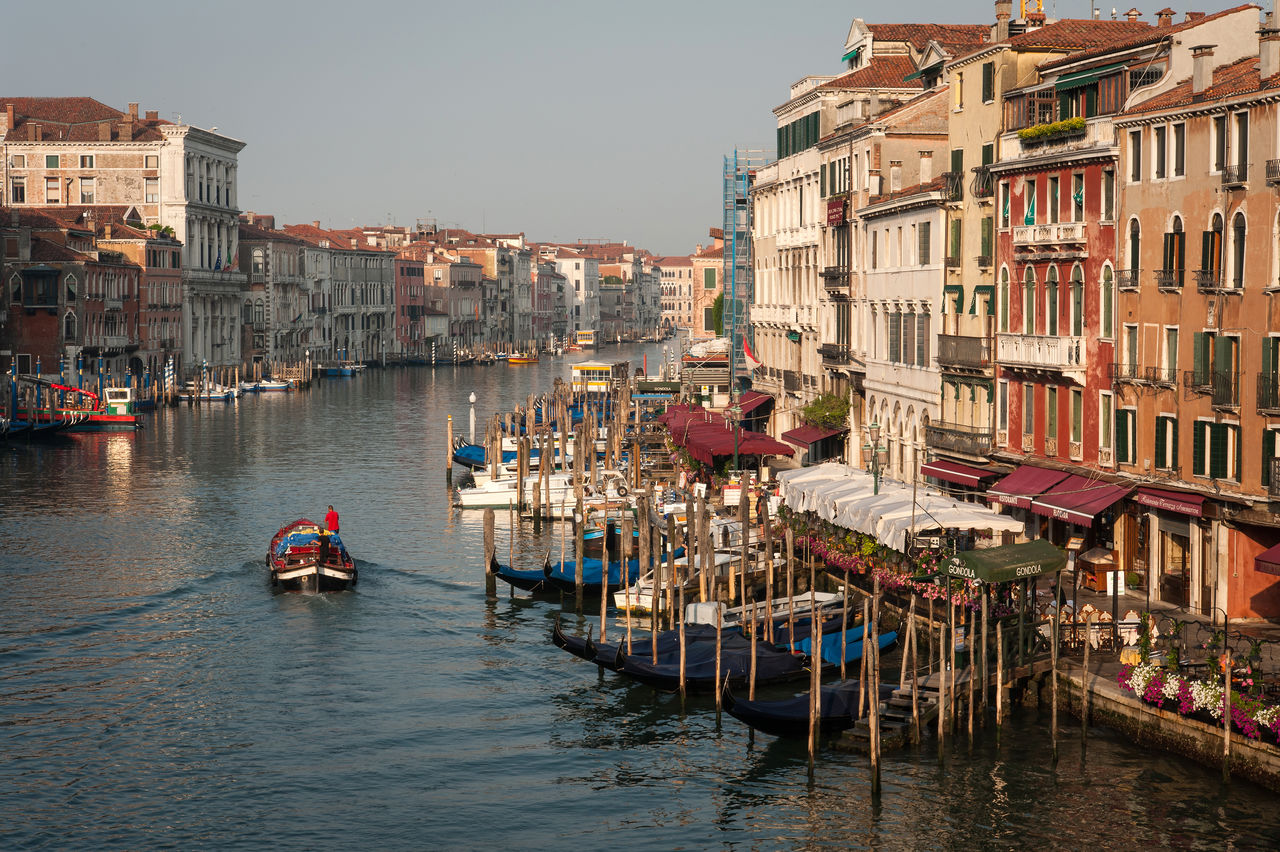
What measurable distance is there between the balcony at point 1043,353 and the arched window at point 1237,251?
4697 mm

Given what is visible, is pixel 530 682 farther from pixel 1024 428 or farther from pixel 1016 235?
pixel 1016 235

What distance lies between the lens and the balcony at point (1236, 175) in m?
25.3

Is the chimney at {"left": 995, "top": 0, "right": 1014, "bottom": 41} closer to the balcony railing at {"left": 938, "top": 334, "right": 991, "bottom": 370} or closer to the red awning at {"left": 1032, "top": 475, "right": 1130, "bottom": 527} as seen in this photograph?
the balcony railing at {"left": 938, "top": 334, "right": 991, "bottom": 370}

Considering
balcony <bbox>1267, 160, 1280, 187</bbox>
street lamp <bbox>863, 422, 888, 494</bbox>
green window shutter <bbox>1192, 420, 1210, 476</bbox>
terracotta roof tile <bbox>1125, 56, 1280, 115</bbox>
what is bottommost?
street lamp <bbox>863, 422, 888, 494</bbox>

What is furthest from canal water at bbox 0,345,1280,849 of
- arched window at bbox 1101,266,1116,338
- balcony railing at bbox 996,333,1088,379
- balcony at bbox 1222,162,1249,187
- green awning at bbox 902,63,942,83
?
green awning at bbox 902,63,942,83

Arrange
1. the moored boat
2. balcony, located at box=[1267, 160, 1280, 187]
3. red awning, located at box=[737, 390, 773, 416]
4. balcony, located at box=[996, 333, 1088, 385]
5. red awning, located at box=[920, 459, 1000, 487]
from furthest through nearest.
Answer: red awning, located at box=[737, 390, 773, 416] < the moored boat < red awning, located at box=[920, 459, 1000, 487] < balcony, located at box=[996, 333, 1088, 385] < balcony, located at box=[1267, 160, 1280, 187]

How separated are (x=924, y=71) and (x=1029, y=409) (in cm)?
1545

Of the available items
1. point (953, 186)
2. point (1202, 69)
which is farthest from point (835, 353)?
point (1202, 69)

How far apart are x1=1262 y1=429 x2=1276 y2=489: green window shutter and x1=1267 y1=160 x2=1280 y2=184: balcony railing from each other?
3.75 m

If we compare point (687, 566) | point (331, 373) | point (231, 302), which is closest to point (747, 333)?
point (687, 566)

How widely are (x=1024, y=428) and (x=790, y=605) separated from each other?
7.35 metres

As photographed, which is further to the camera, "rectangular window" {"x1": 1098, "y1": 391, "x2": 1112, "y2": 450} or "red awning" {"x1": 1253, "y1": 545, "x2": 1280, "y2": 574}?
"rectangular window" {"x1": 1098, "y1": 391, "x2": 1112, "y2": 450}

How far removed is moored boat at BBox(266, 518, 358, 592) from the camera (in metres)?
35.8

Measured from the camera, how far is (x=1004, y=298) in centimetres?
3372
